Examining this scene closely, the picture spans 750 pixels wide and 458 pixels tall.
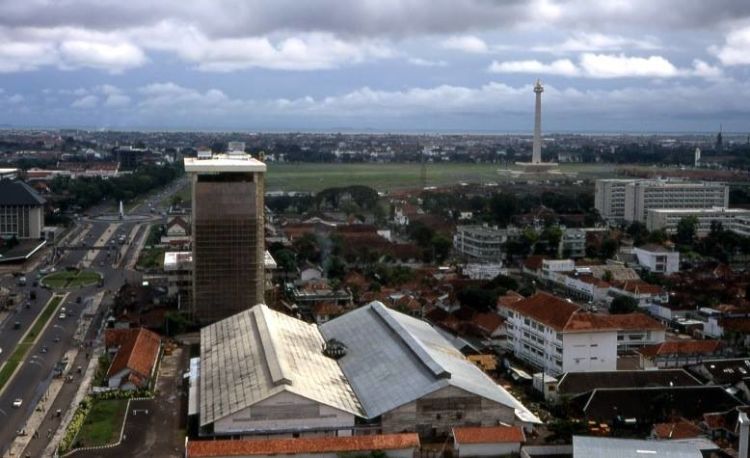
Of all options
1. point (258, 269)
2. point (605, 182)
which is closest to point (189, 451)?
point (258, 269)

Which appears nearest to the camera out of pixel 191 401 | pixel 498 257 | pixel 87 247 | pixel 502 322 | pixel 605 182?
pixel 191 401

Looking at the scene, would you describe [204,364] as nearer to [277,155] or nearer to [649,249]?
[649,249]

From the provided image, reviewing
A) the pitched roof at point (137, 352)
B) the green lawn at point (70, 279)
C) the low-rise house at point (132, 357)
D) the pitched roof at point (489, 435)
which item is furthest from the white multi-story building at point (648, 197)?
the pitched roof at point (489, 435)

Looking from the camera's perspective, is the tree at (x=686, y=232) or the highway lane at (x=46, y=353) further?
the tree at (x=686, y=232)

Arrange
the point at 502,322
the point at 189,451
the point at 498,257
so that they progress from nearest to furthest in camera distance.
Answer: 1. the point at 189,451
2. the point at 502,322
3. the point at 498,257

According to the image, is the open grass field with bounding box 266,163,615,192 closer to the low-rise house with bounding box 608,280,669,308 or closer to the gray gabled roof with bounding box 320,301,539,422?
the low-rise house with bounding box 608,280,669,308

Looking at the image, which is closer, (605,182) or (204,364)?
(204,364)

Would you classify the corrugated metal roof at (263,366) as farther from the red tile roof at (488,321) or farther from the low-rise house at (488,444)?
the red tile roof at (488,321)

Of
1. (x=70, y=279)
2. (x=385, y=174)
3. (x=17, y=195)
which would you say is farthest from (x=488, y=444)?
(x=385, y=174)
